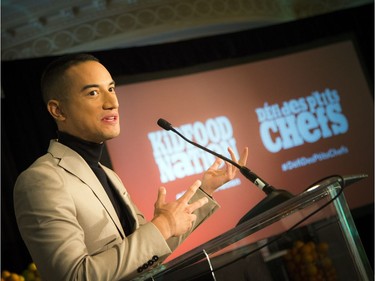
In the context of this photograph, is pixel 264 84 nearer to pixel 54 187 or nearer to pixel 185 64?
pixel 185 64

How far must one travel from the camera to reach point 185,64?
15.6 feet


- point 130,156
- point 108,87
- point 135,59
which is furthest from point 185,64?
point 108,87

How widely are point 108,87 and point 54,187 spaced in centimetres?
34

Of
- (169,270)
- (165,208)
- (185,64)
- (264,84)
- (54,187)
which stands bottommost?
(169,270)

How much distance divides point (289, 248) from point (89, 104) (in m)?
0.67

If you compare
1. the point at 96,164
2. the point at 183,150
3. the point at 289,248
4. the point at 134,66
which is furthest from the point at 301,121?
the point at 289,248

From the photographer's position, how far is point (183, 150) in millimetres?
4297

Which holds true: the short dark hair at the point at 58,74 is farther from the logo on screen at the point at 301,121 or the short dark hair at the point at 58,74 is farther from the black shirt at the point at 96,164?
the logo on screen at the point at 301,121

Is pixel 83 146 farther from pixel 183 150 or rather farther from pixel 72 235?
pixel 183 150

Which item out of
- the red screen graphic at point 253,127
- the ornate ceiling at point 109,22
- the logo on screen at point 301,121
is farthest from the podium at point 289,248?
the ornate ceiling at point 109,22

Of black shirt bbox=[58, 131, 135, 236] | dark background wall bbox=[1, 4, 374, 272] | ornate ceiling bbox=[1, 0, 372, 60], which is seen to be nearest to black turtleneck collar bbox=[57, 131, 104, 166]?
black shirt bbox=[58, 131, 135, 236]

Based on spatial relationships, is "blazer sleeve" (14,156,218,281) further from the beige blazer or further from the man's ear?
the man's ear

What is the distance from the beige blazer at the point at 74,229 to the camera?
4.35ft

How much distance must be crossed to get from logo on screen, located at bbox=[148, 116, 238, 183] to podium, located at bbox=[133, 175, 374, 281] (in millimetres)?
2864
